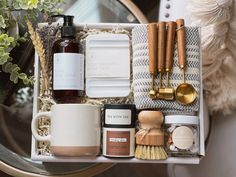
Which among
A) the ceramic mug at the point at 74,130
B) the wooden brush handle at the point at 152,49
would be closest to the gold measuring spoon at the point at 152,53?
the wooden brush handle at the point at 152,49

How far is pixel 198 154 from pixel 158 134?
0.08m

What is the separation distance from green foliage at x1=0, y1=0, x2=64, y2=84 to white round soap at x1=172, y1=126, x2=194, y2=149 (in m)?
0.25

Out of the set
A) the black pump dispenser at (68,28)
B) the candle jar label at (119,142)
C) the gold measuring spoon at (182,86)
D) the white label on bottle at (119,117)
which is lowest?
the candle jar label at (119,142)

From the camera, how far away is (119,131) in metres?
0.69

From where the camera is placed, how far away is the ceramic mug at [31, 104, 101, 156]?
0.68 m

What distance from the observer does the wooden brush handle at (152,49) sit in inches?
28.1

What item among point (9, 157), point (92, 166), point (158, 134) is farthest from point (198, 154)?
point (9, 157)

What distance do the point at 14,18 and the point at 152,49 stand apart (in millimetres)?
264

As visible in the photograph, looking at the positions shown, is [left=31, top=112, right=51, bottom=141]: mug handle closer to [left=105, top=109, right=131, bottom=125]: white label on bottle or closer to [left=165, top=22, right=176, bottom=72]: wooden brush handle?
[left=105, top=109, right=131, bottom=125]: white label on bottle

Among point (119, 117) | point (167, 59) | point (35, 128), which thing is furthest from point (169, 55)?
point (35, 128)

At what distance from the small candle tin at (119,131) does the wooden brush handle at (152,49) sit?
74mm

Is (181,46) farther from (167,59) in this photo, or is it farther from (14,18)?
(14,18)

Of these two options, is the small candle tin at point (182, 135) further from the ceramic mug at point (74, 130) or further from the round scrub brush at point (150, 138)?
the ceramic mug at point (74, 130)

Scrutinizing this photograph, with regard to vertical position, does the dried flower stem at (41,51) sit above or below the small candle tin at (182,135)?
above
